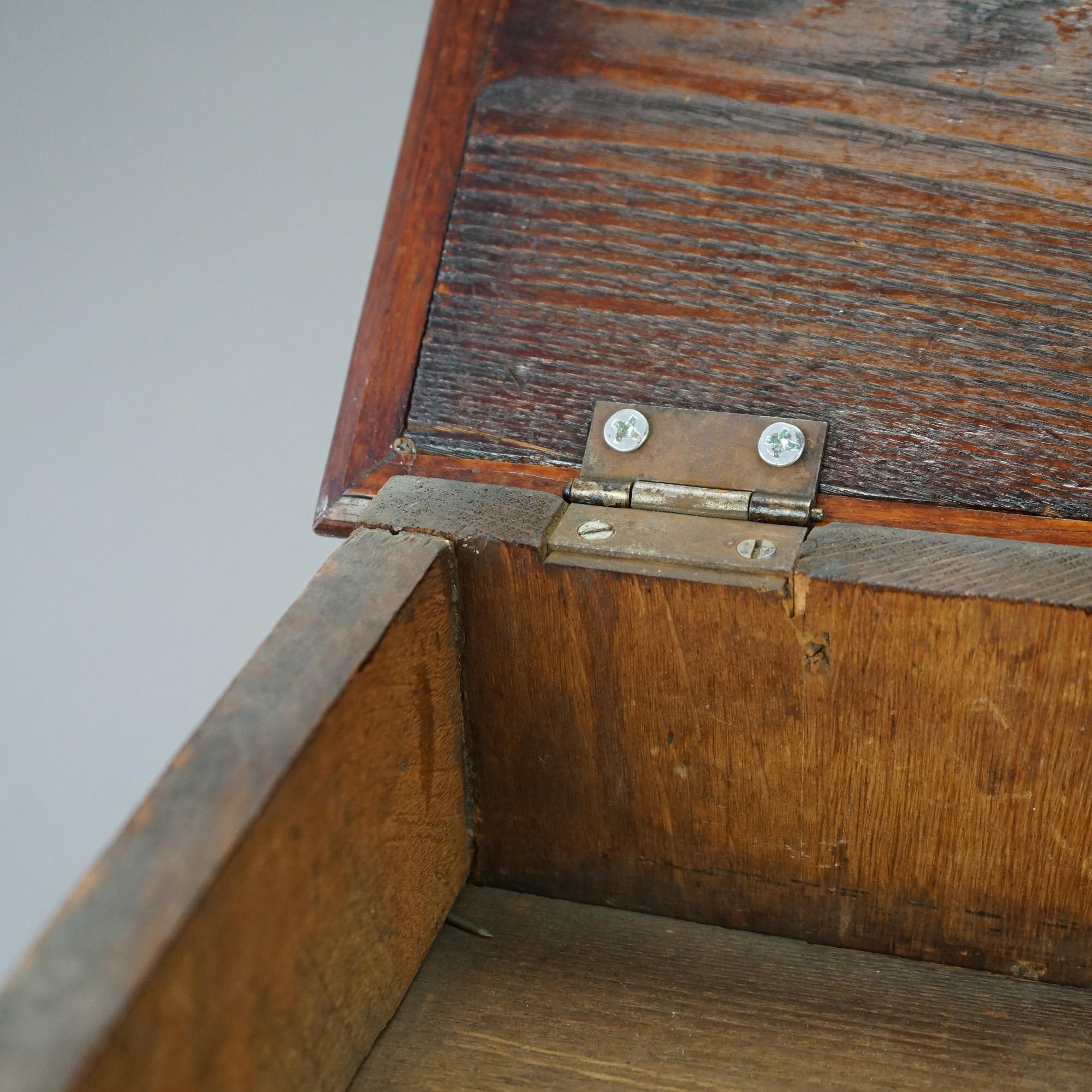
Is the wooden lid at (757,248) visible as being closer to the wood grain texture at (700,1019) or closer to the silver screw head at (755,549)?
the silver screw head at (755,549)

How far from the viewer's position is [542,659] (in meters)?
0.68

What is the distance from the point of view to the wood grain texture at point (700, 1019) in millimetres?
643

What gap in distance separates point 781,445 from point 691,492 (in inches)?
2.4

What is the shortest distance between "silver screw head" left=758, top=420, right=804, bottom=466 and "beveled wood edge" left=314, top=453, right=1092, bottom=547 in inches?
1.1

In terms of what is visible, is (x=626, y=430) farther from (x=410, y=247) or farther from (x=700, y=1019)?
(x=700, y=1019)

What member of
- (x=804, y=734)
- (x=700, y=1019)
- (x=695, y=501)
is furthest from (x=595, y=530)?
(x=700, y=1019)

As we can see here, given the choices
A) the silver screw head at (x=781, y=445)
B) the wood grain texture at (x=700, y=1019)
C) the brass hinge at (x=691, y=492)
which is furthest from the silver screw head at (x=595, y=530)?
the wood grain texture at (x=700, y=1019)

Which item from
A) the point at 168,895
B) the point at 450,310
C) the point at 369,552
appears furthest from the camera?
the point at 450,310

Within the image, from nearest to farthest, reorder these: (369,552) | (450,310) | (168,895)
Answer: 1. (168,895)
2. (369,552)
3. (450,310)

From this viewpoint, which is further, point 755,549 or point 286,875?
point 755,549

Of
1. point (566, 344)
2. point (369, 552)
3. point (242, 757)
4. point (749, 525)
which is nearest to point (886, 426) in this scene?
point (749, 525)

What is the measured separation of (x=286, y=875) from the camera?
505 millimetres

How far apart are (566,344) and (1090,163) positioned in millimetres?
337

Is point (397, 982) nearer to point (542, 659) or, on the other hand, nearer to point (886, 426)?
point (542, 659)
